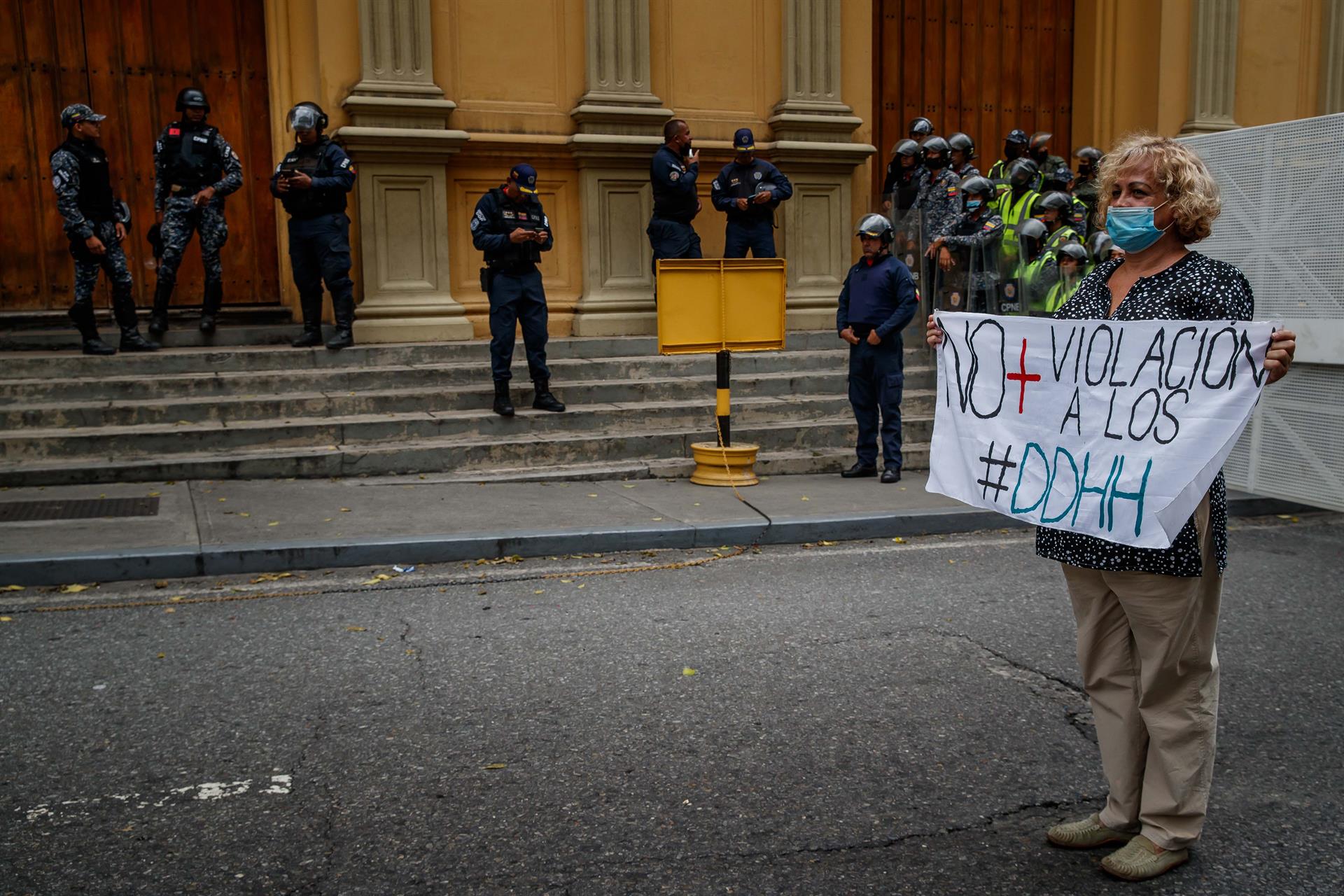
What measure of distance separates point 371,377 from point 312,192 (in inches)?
66.1

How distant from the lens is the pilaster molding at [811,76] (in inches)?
547

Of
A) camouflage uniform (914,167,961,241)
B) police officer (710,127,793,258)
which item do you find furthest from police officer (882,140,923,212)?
police officer (710,127,793,258)

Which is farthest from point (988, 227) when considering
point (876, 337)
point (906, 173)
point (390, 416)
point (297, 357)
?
point (297, 357)

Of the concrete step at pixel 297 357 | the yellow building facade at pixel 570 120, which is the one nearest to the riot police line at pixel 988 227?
the yellow building facade at pixel 570 120

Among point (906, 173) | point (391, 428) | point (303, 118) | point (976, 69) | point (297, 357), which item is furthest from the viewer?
point (976, 69)

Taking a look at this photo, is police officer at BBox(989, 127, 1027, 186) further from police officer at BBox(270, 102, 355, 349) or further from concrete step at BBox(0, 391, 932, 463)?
police officer at BBox(270, 102, 355, 349)

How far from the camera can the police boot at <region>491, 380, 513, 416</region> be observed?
10.6 m

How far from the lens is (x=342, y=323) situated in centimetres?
1141

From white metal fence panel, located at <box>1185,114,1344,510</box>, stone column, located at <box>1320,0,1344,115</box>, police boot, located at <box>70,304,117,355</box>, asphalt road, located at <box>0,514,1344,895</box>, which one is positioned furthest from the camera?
stone column, located at <box>1320,0,1344,115</box>

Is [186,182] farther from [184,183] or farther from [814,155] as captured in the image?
[814,155]

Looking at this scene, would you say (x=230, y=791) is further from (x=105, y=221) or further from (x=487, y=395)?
(x=105, y=221)

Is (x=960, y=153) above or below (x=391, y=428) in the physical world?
above

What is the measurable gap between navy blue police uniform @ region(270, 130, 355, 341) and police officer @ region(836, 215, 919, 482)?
441cm

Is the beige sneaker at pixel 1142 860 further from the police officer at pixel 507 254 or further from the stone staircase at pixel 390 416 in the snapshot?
the police officer at pixel 507 254
